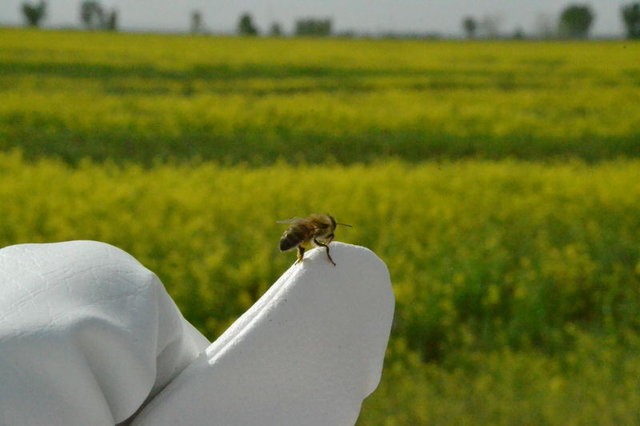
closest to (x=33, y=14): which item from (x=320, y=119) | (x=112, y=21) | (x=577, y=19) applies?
(x=112, y=21)

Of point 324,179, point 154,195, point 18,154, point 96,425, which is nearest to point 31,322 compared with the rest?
point 96,425

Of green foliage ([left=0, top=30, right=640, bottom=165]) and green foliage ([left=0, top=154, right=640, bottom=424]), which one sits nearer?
green foliage ([left=0, top=154, right=640, bottom=424])

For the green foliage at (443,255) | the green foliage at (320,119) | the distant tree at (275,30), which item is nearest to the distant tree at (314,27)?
the distant tree at (275,30)

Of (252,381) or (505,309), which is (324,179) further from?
(252,381)

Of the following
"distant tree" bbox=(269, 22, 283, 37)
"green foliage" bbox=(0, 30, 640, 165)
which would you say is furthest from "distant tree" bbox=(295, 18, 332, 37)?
"green foliage" bbox=(0, 30, 640, 165)

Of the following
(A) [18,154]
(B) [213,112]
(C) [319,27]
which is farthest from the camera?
(C) [319,27]

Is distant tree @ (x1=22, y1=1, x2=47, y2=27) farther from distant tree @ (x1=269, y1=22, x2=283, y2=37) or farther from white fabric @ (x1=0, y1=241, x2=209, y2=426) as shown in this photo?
white fabric @ (x1=0, y1=241, x2=209, y2=426)
